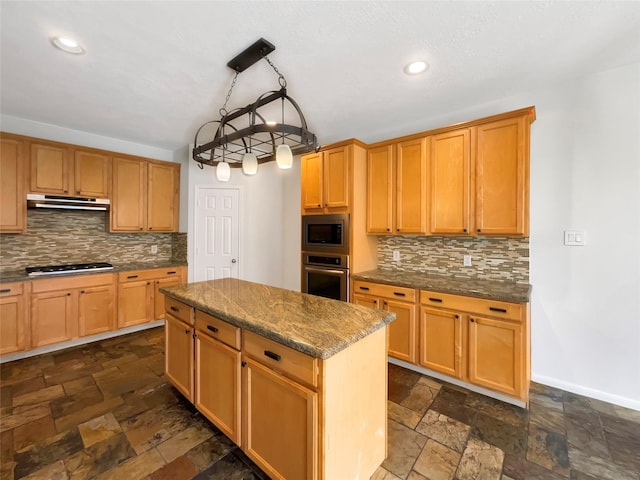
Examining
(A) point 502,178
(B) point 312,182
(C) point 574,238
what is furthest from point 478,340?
(B) point 312,182

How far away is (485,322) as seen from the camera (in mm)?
2213

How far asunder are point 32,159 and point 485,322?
4805 millimetres

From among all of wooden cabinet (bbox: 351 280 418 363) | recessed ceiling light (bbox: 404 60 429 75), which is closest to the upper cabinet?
wooden cabinet (bbox: 351 280 418 363)

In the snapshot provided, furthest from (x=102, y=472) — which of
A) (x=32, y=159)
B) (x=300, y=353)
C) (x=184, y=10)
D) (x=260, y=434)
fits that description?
(x=32, y=159)

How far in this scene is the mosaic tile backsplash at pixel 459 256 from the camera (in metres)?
2.53

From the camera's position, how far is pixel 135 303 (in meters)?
3.57

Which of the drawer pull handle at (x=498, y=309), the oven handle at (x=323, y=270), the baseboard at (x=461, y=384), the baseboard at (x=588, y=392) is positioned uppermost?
the oven handle at (x=323, y=270)

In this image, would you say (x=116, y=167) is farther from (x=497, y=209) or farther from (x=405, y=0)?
(x=497, y=209)

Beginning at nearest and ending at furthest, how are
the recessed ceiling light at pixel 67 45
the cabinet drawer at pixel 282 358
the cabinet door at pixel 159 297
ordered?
the cabinet drawer at pixel 282 358 < the recessed ceiling light at pixel 67 45 < the cabinet door at pixel 159 297

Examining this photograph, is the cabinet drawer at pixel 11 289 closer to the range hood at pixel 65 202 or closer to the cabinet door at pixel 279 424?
the range hood at pixel 65 202

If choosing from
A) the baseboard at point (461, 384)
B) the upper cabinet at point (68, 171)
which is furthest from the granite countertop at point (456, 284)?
the upper cabinet at point (68, 171)

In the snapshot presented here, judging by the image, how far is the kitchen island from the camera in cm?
122

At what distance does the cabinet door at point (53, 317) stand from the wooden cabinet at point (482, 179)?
4.07m

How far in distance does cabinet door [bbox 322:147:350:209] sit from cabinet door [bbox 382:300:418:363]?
120 centimetres
